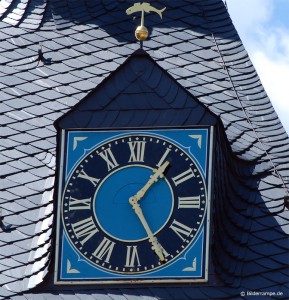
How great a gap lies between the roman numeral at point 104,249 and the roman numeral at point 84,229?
0.55 ft

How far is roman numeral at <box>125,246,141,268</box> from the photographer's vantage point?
3394 centimetres

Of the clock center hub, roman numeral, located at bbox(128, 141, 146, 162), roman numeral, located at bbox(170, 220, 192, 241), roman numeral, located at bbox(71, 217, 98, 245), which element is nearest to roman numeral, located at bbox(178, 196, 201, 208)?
the clock center hub

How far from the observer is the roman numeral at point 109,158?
34594 millimetres

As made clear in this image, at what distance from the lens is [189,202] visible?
34281mm

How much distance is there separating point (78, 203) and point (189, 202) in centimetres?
122

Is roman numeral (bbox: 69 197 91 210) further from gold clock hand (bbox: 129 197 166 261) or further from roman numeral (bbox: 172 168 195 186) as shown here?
roman numeral (bbox: 172 168 195 186)

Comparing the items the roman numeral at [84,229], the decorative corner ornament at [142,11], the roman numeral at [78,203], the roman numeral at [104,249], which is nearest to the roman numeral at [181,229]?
the roman numeral at [104,249]

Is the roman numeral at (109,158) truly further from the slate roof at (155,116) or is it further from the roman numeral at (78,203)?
the slate roof at (155,116)

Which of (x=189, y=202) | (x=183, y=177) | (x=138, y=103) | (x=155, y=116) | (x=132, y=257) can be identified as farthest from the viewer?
(x=138, y=103)

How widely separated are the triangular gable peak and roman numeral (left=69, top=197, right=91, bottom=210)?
2.89 ft

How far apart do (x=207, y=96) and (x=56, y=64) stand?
1967 millimetres

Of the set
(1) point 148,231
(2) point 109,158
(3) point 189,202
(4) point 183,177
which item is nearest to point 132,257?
(1) point 148,231

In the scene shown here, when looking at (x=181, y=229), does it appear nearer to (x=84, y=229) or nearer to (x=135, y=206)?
(x=135, y=206)

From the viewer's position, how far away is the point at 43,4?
3900 centimetres
